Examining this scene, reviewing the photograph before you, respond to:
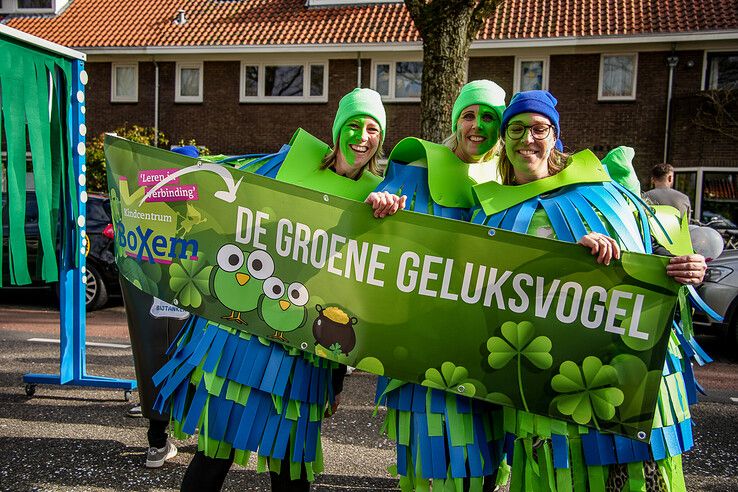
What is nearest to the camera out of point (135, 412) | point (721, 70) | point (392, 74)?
point (135, 412)

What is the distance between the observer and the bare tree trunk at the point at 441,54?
5230 millimetres

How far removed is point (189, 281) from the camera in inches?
96.7

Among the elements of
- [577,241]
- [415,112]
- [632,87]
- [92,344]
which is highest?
[632,87]

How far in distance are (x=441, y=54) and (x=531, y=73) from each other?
11.0 metres

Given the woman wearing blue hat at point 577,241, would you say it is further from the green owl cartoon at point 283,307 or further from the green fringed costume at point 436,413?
the green owl cartoon at point 283,307

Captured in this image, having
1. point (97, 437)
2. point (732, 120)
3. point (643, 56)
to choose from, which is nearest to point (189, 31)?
point (643, 56)

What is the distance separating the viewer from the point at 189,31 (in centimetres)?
1738

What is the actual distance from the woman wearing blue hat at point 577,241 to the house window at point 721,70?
14.3 m

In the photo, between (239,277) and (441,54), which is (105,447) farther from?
(441,54)

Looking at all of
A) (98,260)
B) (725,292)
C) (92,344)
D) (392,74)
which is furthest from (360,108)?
(392,74)

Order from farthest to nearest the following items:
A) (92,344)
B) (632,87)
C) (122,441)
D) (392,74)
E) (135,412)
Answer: (392,74) < (632,87) < (92,344) < (135,412) < (122,441)

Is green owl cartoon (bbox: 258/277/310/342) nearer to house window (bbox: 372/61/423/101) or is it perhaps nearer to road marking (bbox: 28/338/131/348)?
road marking (bbox: 28/338/131/348)

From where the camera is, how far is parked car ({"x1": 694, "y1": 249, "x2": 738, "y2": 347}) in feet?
21.7

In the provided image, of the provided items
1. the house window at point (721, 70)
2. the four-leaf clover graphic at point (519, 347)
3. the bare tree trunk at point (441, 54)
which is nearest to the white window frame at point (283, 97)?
the house window at point (721, 70)
